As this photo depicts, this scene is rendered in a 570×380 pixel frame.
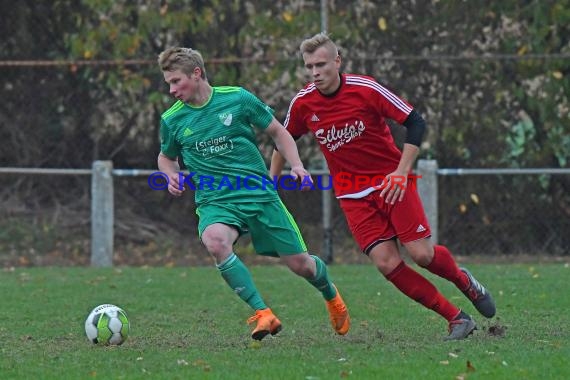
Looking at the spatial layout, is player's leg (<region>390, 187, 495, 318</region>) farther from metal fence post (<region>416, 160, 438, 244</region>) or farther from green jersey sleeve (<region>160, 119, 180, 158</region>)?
metal fence post (<region>416, 160, 438, 244</region>)

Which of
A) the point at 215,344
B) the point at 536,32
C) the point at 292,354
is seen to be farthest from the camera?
the point at 536,32

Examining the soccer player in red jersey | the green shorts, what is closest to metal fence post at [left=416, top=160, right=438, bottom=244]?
the soccer player in red jersey

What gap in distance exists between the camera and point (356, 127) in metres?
6.71

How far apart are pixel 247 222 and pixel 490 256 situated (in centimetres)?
661

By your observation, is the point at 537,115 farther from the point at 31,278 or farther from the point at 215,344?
the point at 215,344

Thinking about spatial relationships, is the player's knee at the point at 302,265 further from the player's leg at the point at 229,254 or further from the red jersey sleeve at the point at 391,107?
the red jersey sleeve at the point at 391,107

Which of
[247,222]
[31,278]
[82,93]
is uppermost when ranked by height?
[82,93]

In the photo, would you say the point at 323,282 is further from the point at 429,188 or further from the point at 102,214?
the point at 102,214

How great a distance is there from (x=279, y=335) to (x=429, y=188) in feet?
17.7

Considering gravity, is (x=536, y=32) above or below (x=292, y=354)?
above

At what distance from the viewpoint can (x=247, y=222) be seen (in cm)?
662

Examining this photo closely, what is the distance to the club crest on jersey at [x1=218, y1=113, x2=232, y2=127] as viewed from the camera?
664 cm

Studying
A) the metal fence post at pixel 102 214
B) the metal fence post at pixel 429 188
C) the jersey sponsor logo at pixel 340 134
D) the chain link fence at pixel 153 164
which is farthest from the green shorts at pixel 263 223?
the chain link fence at pixel 153 164

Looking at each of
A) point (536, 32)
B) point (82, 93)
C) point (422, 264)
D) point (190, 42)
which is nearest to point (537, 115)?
point (536, 32)
